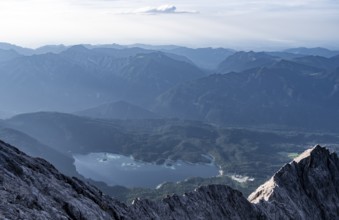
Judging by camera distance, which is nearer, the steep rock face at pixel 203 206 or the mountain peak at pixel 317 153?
the steep rock face at pixel 203 206

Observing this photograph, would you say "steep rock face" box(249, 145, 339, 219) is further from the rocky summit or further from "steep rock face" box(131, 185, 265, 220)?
"steep rock face" box(131, 185, 265, 220)

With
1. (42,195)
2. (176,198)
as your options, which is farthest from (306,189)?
(42,195)

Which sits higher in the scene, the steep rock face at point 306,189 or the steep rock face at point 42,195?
the steep rock face at point 42,195

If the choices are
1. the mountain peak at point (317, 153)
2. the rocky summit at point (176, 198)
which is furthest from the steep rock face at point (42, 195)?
the mountain peak at point (317, 153)

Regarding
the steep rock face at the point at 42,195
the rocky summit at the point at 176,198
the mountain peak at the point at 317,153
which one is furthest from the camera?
the mountain peak at the point at 317,153

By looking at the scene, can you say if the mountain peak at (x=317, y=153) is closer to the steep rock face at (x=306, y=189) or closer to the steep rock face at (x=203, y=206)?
the steep rock face at (x=306, y=189)

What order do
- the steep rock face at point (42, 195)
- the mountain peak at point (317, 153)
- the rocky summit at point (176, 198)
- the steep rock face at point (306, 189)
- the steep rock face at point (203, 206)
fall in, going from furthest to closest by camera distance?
the mountain peak at point (317, 153) → the steep rock face at point (306, 189) → the steep rock face at point (203, 206) → the rocky summit at point (176, 198) → the steep rock face at point (42, 195)

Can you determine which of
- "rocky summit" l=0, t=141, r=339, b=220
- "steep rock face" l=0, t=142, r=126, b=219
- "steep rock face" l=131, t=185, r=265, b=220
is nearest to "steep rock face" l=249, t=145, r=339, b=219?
"rocky summit" l=0, t=141, r=339, b=220
